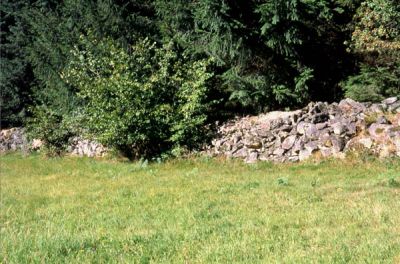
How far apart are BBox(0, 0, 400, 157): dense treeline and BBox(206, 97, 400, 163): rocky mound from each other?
1405 millimetres

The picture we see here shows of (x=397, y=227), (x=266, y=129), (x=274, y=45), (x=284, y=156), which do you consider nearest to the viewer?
(x=397, y=227)

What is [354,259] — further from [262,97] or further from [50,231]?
[262,97]

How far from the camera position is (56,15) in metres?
26.6

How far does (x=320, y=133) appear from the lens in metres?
15.1

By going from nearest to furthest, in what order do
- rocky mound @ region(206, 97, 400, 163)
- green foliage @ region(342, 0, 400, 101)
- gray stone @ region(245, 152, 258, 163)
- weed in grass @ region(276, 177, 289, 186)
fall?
weed in grass @ region(276, 177, 289, 186)
rocky mound @ region(206, 97, 400, 163)
gray stone @ region(245, 152, 258, 163)
green foliage @ region(342, 0, 400, 101)

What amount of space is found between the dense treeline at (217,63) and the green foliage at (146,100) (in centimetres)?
4

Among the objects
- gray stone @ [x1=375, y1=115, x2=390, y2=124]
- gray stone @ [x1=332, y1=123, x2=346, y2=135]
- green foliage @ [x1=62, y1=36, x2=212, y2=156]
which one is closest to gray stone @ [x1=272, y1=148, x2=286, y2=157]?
gray stone @ [x1=332, y1=123, x2=346, y2=135]

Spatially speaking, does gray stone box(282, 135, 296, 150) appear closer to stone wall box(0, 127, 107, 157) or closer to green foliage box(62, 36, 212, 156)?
green foliage box(62, 36, 212, 156)

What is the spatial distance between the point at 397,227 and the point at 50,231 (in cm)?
512

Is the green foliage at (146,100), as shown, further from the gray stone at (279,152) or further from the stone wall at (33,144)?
the gray stone at (279,152)

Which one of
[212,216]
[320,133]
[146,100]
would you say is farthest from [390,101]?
[212,216]

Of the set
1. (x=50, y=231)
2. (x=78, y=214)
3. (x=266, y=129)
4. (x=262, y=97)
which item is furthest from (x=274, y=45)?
(x=50, y=231)

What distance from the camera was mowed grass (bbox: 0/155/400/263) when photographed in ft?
19.4

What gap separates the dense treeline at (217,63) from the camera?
1703 cm
